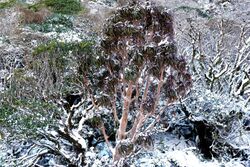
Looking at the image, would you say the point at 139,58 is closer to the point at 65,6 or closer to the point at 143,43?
the point at 143,43

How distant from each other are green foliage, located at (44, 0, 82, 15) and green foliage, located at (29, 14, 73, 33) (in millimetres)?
661

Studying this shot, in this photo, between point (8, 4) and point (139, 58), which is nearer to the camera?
point (139, 58)

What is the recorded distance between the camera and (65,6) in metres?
14.4

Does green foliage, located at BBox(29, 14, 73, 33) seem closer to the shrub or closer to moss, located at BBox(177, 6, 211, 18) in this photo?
moss, located at BBox(177, 6, 211, 18)

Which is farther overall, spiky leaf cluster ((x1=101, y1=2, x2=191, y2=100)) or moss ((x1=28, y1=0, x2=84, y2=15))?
moss ((x1=28, y1=0, x2=84, y2=15))

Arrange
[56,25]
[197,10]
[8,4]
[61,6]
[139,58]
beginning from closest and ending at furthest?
[139,58]
[56,25]
[8,4]
[61,6]
[197,10]

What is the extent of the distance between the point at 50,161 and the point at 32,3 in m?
9.30

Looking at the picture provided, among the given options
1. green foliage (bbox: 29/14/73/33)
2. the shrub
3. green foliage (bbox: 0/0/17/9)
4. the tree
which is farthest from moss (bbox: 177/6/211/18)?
the tree

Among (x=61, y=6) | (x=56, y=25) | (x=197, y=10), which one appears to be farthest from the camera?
(x=197, y=10)

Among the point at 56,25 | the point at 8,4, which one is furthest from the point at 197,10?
the point at 8,4

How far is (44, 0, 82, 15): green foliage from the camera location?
14.0 meters

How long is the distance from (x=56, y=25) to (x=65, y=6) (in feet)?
6.87

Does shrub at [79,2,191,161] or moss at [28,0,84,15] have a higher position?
shrub at [79,2,191,161]

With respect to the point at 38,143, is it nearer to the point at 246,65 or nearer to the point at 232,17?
the point at 246,65
